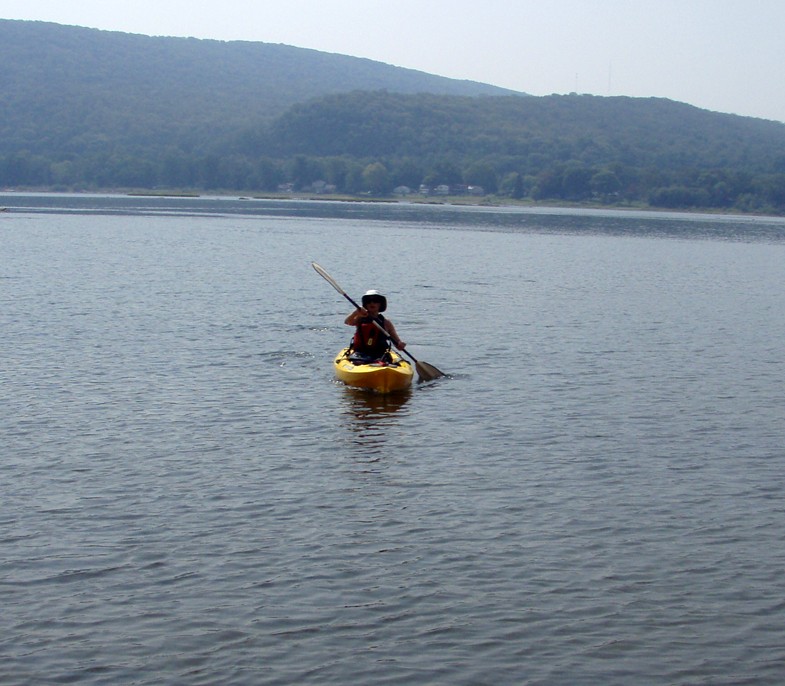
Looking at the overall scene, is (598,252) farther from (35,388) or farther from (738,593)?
(738,593)

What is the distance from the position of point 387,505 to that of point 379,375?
9.51 m

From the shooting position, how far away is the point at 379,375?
2698 cm

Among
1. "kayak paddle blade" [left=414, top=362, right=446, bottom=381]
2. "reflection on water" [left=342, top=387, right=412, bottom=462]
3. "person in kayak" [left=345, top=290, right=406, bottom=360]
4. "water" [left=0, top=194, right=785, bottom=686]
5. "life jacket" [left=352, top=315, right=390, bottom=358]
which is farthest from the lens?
"kayak paddle blade" [left=414, top=362, right=446, bottom=381]

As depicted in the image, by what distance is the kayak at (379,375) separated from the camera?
2700cm

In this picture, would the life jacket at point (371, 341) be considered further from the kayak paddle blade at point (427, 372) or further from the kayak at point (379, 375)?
the kayak paddle blade at point (427, 372)

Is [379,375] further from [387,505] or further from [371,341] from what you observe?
[387,505]

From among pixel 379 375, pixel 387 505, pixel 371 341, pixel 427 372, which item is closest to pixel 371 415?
pixel 379 375

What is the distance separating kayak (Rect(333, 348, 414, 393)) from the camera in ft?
88.6

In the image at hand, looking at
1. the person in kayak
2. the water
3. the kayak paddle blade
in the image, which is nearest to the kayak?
the person in kayak

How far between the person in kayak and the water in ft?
4.58

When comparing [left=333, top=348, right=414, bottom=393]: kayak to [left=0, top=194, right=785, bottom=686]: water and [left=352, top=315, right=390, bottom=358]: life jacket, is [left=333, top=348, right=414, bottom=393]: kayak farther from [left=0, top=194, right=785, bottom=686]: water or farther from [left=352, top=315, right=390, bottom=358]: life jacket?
[left=0, top=194, right=785, bottom=686]: water

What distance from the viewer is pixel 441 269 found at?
224 feet

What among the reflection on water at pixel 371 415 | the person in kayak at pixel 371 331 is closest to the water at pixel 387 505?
the reflection on water at pixel 371 415

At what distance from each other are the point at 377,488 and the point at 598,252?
238 ft
